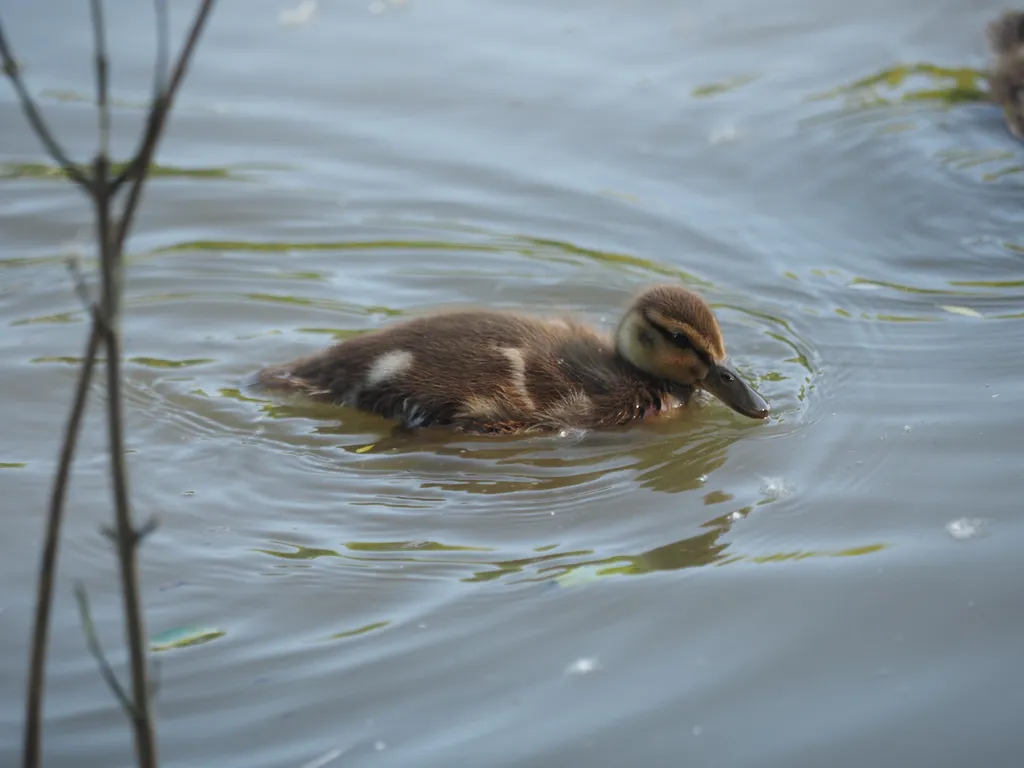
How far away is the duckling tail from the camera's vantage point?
705cm

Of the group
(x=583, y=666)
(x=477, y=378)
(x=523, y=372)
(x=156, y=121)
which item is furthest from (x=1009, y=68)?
(x=156, y=121)

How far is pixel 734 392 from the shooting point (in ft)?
14.5

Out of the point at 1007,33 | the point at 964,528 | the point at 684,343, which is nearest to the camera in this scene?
the point at 964,528

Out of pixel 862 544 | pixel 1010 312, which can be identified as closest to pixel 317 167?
pixel 1010 312

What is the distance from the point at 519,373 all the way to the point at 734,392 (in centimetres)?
71

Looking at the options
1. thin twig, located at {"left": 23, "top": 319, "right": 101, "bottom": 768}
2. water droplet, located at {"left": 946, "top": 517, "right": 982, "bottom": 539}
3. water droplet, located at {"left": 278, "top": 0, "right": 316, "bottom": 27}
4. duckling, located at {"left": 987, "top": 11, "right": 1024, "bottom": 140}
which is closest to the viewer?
thin twig, located at {"left": 23, "top": 319, "right": 101, "bottom": 768}

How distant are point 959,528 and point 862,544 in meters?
0.28

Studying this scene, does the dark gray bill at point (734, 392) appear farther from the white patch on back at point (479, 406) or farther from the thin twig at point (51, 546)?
the thin twig at point (51, 546)

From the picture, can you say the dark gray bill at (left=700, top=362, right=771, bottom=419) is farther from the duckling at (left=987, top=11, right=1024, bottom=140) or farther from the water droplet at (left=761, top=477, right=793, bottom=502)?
the duckling at (left=987, top=11, right=1024, bottom=140)

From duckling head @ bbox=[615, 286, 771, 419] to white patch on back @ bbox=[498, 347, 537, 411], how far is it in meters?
0.43

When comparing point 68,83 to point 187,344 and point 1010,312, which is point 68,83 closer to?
point 187,344

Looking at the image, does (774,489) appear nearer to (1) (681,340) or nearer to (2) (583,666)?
(1) (681,340)

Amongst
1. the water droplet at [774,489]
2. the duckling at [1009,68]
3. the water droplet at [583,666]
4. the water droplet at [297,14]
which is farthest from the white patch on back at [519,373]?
the water droplet at [297,14]

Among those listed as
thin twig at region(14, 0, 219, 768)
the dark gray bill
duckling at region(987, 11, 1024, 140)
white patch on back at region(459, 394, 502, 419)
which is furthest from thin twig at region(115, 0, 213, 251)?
duckling at region(987, 11, 1024, 140)
